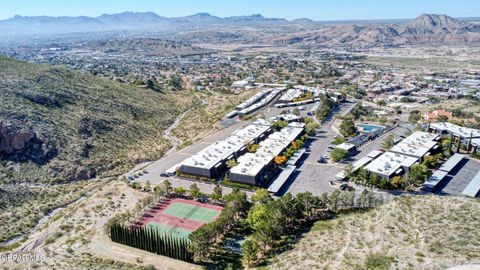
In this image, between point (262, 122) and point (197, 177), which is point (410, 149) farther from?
point (197, 177)

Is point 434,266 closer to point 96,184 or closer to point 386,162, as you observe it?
point 386,162

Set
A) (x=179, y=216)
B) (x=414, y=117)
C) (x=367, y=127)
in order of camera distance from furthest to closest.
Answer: (x=414, y=117) → (x=367, y=127) → (x=179, y=216)

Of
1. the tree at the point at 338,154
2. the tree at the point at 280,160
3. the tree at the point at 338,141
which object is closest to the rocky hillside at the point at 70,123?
the tree at the point at 280,160

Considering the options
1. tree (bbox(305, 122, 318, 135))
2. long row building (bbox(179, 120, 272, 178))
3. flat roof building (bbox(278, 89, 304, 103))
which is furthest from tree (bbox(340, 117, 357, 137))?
flat roof building (bbox(278, 89, 304, 103))

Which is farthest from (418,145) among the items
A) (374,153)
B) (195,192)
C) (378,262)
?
(378,262)

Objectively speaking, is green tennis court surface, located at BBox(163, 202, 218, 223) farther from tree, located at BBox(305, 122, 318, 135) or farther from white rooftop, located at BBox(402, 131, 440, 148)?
white rooftop, located at BBox(402, 131, 440, 148)

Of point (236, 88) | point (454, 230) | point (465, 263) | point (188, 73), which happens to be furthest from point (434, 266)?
point (188, 73)
